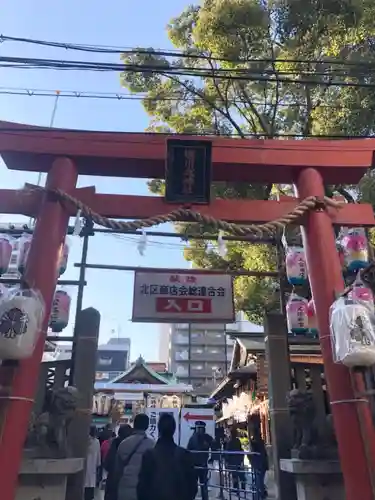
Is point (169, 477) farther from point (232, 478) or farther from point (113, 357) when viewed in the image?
point (113, 357)

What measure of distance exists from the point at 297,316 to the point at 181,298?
1982mm

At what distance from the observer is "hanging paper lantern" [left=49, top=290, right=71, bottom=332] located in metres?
6.76

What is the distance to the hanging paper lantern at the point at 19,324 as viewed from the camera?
466 centimetres

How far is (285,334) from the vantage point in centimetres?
637

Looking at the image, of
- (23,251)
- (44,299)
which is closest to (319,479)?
(44,299)

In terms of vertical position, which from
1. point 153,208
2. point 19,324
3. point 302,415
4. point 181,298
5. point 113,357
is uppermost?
point 113,357

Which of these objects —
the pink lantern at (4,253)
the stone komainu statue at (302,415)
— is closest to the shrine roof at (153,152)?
the pink lantern at (4,253)

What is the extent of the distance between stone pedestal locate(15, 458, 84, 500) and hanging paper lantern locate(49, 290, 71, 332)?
213cm

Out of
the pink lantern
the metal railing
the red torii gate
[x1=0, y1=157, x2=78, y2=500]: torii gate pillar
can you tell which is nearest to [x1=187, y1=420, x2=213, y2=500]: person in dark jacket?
the metal railing

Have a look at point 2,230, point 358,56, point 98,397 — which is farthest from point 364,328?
point 98,397

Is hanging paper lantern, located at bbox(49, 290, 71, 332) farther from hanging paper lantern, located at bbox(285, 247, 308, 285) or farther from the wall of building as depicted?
the wall of building

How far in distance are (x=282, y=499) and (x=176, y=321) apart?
299cm

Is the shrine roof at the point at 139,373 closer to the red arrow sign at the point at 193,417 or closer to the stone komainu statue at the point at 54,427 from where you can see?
the red arrow sign at the point at 193,417

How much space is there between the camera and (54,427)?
5.41 meters
